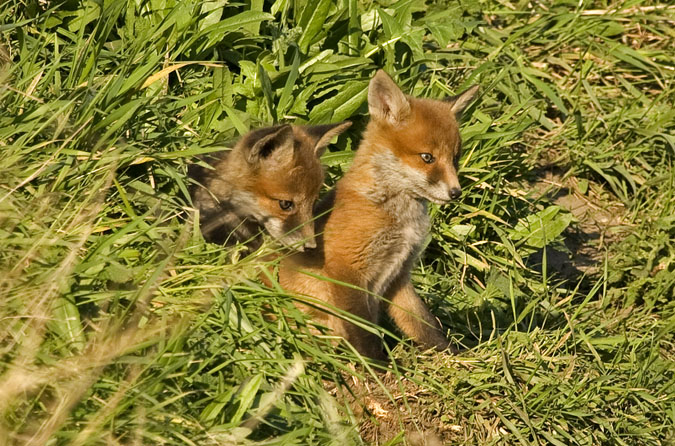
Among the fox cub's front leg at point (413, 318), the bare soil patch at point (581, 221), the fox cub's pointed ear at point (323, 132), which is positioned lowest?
the bare soil patch at point (581, 221)

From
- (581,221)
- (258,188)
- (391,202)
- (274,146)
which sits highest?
(274,146)

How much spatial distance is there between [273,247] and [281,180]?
1.32 feet

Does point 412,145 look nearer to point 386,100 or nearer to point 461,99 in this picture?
point 386,100

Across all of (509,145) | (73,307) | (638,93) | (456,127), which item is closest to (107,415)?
(73,307)

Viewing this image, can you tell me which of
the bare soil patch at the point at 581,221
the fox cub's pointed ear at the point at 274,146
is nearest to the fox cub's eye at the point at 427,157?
the fox cub's pointed ear at the point at 274,146

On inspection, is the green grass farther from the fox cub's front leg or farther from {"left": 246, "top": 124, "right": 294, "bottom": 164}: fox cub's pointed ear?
{"left": 246, "top": 124, "right": 294, "bottom": 164}: fox cub's pointed ear

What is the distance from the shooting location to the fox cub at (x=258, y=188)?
16.4ft

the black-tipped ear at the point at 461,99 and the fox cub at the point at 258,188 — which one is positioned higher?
the black-tipped ear at the point at 461,99

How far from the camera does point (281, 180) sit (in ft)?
16.6

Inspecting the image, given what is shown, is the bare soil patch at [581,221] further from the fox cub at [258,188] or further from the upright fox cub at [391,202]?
the fox cub at [258,188]

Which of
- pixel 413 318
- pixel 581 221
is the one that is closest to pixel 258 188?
pixel 413 318

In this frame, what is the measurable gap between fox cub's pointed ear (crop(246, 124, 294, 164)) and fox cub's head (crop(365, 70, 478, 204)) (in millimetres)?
497

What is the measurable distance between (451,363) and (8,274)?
216 centimetres

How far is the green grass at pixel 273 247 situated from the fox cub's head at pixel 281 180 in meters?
0.30
